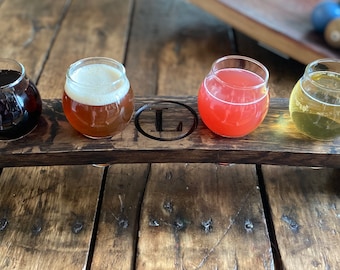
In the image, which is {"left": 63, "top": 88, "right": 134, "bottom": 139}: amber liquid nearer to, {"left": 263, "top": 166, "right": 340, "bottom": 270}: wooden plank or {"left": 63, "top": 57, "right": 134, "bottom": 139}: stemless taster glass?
{"left": 63, "top": 57, "right": 134, "bottom": 139}: stemless taster glass

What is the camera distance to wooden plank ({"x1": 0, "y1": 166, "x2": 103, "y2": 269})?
0.58m

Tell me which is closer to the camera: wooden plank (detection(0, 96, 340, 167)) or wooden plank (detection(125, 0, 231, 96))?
wooden plank (detection(0, 96, 340, 167))

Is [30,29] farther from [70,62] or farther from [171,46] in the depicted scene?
[171,46]

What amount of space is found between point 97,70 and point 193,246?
0.86 ft

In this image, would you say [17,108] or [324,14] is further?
[324,14]

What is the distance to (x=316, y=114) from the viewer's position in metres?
0.63

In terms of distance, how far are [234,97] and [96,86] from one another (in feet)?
0.58

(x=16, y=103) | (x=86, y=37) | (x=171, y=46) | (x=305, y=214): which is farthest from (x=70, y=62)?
(x=305, y=214)

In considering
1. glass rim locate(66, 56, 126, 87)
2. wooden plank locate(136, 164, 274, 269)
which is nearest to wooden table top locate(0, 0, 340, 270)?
wooden plank locate(136, 164, 274, 269)

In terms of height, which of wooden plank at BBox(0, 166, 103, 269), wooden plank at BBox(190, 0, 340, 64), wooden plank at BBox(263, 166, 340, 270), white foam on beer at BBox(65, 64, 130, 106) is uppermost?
white foam on beer at BBox(65, 64, 130, 106)

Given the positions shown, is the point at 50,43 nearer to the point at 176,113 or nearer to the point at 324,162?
the point at 176,113

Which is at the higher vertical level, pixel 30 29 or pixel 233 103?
pixel 233 103

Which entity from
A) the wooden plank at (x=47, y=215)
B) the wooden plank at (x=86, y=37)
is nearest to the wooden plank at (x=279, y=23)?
the wooden plank at (x=86, y=37)

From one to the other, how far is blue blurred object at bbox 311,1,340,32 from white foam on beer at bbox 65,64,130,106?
44cm
